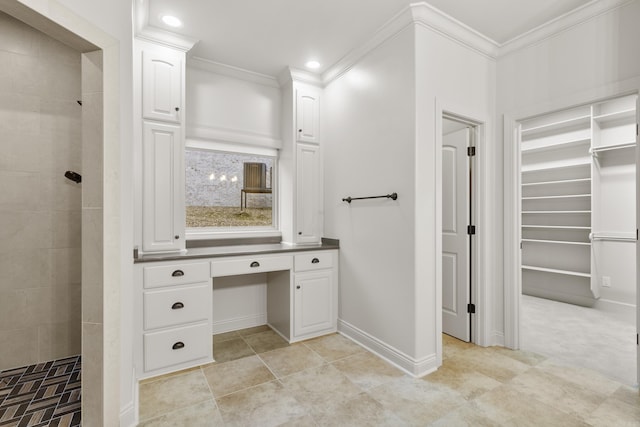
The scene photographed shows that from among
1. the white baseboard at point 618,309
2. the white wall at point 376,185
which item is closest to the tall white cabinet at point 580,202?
the white baseboard at point 618,309

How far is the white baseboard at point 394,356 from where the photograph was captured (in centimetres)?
226

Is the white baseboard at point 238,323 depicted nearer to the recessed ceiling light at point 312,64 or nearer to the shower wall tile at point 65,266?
the shower wall tile at point 65,266

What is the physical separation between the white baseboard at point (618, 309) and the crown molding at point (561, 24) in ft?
10.4

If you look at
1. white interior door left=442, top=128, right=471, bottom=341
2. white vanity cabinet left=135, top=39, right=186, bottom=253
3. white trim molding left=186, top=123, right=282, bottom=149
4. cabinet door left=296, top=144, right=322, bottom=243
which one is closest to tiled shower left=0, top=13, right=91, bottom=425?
white vanity cabinet left=135, top=39, right=186, bottom=253

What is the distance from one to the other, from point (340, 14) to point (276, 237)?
85.9 inches

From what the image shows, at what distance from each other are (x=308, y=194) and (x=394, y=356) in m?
1.73

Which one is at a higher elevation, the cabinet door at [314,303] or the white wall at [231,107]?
the white wall at [231,107]

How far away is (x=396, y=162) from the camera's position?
245 cm

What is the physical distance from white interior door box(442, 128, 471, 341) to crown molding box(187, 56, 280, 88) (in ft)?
6.45

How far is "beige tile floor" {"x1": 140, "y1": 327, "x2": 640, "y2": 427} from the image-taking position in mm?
1779

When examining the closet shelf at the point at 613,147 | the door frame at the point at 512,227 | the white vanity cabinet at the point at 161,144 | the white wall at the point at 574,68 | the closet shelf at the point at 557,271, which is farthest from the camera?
the closet shelf at the point at 557,271

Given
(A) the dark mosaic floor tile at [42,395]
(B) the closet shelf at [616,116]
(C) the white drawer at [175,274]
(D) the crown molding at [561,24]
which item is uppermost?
(D) the crown molding at [561,24]

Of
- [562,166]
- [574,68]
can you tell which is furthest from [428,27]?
[562,166]

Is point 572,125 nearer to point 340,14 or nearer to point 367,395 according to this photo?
point 340,14
